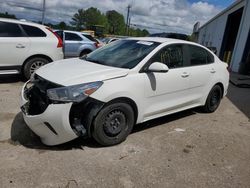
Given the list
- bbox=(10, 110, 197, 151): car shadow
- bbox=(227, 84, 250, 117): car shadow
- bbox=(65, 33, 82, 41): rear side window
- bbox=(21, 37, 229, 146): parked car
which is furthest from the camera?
bbox=(65, 33, 82, 41): rear side window

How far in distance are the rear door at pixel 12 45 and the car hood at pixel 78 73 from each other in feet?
10.1

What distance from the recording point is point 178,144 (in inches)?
159

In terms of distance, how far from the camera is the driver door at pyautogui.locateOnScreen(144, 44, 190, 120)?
4.07 meters

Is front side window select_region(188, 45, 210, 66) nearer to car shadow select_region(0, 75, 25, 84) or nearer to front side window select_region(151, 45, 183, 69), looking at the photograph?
front side window select_region(151, 45, 183, 69)

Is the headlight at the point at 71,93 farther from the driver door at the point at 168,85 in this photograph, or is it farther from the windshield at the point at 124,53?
the driver door at the point at 168,85

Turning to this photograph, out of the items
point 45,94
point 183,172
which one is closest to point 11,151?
point 45,94

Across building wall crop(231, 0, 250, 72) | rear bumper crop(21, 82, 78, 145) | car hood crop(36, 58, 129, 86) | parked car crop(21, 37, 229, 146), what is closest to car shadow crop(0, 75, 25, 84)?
parked car crop(21, 37, 229, 146)

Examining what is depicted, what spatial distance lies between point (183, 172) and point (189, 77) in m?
2.01

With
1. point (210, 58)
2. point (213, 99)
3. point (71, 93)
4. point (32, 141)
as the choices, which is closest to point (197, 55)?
point (210, 58)

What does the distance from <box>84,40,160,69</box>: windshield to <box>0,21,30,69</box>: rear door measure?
2943 mm

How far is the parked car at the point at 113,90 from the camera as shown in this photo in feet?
10.9

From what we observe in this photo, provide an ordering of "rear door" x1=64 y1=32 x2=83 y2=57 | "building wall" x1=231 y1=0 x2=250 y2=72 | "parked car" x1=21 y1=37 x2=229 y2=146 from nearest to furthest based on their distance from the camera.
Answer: "parked car" x1=21 y1=37 x2=229 y2=146 < "rear door" x1=64 y1=32 x2=83 y2=57 < "building wall" x1=231 y1=0 x2=250 y2=72

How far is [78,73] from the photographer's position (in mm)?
3584

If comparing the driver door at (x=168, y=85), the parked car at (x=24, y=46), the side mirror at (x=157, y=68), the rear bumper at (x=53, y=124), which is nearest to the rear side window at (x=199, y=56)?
the driver door at (x=168, y=85)
